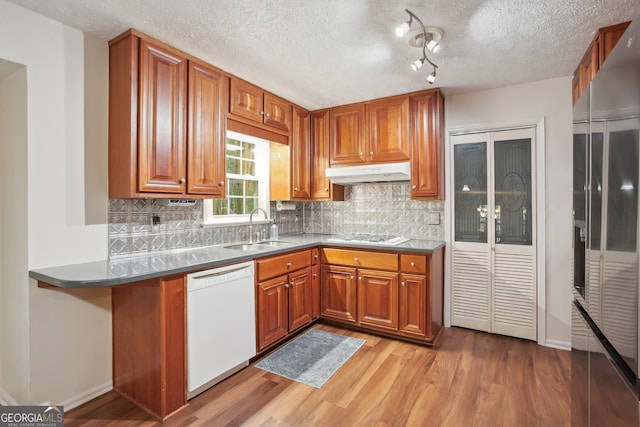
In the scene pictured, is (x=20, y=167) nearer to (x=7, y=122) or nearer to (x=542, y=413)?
(x=7, y=122)

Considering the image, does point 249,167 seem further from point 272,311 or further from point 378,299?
point 378,299

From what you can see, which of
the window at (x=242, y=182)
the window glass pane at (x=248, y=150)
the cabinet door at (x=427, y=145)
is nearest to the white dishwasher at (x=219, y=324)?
the window at (x=242, y=182)

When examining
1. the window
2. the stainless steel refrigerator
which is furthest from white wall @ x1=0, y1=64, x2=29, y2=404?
the stainless steel refrigerator

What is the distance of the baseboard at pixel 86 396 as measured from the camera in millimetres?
1966

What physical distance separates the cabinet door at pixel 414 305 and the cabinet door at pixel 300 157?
1.46m

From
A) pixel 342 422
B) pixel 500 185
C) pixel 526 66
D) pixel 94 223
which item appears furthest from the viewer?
pixel 500 185

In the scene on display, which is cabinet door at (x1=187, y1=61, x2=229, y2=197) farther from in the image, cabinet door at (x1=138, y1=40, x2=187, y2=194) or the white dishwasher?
the white dishwasher

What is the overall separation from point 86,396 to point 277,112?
2694 millimetres

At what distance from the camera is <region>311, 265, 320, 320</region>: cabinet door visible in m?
3.19

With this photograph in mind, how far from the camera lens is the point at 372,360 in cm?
256

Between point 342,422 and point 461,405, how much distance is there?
77 centimetres

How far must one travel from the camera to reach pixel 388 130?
326 centimetres

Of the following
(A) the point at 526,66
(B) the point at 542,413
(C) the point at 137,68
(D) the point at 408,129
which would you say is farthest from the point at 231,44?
(B) the point at 542,413

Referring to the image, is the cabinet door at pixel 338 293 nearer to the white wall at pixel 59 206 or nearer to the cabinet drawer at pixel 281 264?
the cabinet drawer at pixel 281 264
